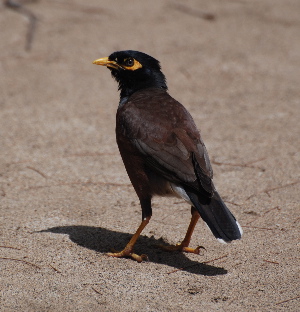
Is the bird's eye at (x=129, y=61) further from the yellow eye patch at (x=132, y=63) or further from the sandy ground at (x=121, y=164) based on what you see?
the sandy ground at (x=121, y=164)

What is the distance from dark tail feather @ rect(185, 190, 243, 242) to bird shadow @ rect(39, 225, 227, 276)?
0.33 metres

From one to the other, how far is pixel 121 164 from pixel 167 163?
2.04 m

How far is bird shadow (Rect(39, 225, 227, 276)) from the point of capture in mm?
4461

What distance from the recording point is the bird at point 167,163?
4.34m

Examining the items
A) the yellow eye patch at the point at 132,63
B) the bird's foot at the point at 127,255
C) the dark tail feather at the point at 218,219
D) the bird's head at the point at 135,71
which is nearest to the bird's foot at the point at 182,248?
the bird's foot at the point at 127,255

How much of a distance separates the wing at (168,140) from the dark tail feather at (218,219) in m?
0.09

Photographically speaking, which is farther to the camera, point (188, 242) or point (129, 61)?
point (129, 61)

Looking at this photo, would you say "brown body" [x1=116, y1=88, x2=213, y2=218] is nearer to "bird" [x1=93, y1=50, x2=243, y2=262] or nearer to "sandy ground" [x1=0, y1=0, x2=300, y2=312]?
"bird" [x1=93, y1=50, x2=243, y2=262]

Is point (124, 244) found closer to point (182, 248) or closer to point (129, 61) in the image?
point (182, 248)

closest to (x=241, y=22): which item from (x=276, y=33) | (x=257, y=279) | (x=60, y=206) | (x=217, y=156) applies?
(x=276, y=33)

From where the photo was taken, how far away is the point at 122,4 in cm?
1104

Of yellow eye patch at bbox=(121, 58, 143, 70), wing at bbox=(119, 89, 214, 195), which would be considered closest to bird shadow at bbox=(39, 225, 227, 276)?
wing at bbox=(119, 89, 214, 195)

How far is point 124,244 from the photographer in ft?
16.0

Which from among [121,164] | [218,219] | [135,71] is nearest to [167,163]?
[218,219]
